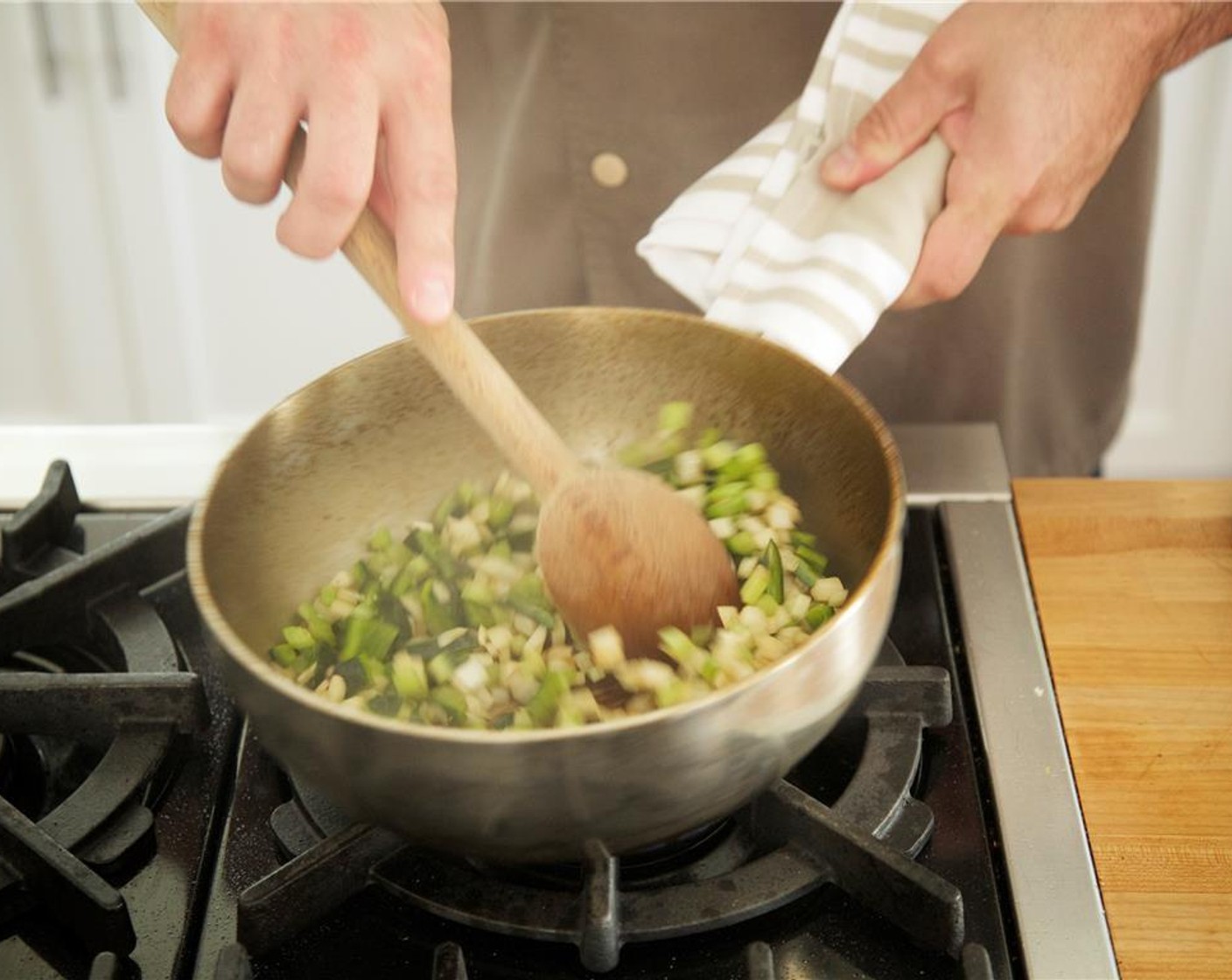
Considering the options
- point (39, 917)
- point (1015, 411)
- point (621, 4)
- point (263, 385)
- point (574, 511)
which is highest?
point (621, 4)

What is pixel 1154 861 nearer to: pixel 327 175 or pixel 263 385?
pixel 327 175

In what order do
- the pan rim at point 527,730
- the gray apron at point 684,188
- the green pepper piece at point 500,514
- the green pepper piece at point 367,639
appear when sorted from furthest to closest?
the gray apron at point 684,188 → the green pepper piece at point 500,514 → the green pepper piece at point 367,639 → the pan rim at point 527,730

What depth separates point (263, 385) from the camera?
2.02m

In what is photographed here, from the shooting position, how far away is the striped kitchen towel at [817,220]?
2.72 feet

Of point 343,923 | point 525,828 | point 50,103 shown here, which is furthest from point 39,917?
point 50,103

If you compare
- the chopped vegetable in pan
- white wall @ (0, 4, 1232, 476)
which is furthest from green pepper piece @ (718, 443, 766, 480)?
white wall @ (0, 4, 1232, 476)

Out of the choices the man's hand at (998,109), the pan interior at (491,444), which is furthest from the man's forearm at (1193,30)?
the pan interior at (491,444)

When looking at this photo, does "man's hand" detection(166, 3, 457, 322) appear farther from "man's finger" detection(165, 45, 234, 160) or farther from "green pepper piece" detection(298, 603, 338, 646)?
"green pepper piece" detection(298, 603, 338, 646)

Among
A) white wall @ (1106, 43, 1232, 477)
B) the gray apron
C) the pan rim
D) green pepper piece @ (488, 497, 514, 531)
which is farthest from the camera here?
white wall @ (1106, 43, 1232, 477)

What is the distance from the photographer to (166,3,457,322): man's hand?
685 mm

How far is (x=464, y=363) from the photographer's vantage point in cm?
70

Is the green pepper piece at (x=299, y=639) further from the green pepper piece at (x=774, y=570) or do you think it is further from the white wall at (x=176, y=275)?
the white wall at (x=176, y=275)

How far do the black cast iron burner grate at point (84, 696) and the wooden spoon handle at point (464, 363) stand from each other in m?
0.21

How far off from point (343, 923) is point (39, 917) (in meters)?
0.14
